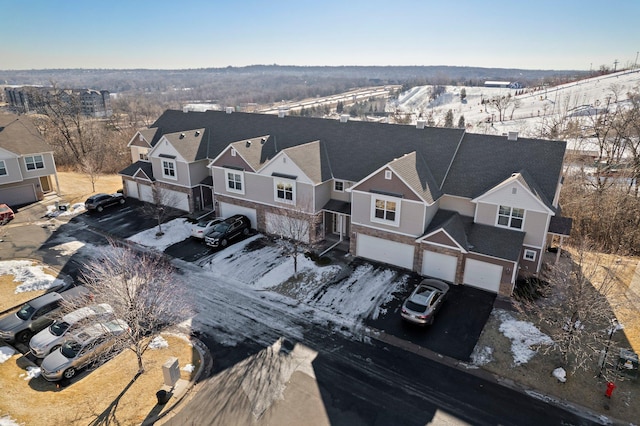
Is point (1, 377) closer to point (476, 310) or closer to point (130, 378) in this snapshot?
point (130, 378)

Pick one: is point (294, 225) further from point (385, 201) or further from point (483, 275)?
point (483, 275)

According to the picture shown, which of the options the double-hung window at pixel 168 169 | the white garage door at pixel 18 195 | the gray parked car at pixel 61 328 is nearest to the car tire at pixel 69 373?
the gray parked car at pixel 61 328

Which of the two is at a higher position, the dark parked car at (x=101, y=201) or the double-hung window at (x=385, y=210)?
the double-hung window at (x=385, y=210)

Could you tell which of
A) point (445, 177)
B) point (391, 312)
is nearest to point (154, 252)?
point (391, 312)

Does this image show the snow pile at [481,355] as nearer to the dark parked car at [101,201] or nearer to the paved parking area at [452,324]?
the paved parking area at [452,324]

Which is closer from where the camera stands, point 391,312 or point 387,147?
point 391,312

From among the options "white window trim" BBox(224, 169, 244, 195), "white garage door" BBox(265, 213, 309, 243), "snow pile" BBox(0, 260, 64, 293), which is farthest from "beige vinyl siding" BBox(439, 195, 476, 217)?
"snow pile" BBox(0, 260, 64, 293)
